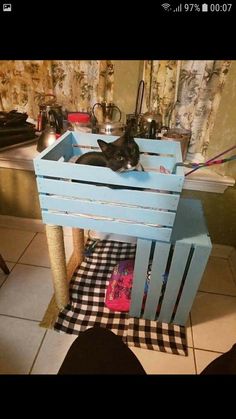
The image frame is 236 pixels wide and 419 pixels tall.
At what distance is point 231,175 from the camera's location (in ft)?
4.34

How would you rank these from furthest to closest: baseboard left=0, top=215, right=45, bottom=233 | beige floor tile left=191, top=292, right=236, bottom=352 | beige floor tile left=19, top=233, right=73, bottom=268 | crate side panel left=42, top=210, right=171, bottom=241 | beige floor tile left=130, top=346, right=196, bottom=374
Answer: baseboard left=0, top=215, right=45, bottom=233
beige floor tile left=19, top=233, right=73, bottom=268
beige floor tile left=191, top=292, right=236, bottom=352
beige floor tile left=130, top=346, right=196, bottom=374
crate side panel left=42, top=210, right=171, bottom=241

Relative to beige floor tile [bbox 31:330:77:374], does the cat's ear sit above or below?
above

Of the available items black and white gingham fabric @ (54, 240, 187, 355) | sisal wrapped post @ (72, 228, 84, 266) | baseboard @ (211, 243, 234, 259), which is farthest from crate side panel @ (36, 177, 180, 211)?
baseboard @ (211, 243, 234, 259)

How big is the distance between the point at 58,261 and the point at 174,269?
49 cm

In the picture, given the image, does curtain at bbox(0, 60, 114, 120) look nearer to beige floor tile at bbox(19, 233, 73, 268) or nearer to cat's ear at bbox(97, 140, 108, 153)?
cat's ear at bbox(97, 140, 108, 153)

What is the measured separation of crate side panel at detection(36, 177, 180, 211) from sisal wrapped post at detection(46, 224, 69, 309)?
7.7 inches

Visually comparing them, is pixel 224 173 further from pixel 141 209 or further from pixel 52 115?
pixel 52 115

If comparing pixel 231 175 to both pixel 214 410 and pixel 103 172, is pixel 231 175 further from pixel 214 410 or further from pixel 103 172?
pixel 214 410

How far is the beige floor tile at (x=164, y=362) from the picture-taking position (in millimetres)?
1026

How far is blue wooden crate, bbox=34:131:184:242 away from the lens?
32.3 inches

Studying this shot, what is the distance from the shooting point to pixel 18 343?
108cm

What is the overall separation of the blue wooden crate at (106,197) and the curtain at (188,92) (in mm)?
469
